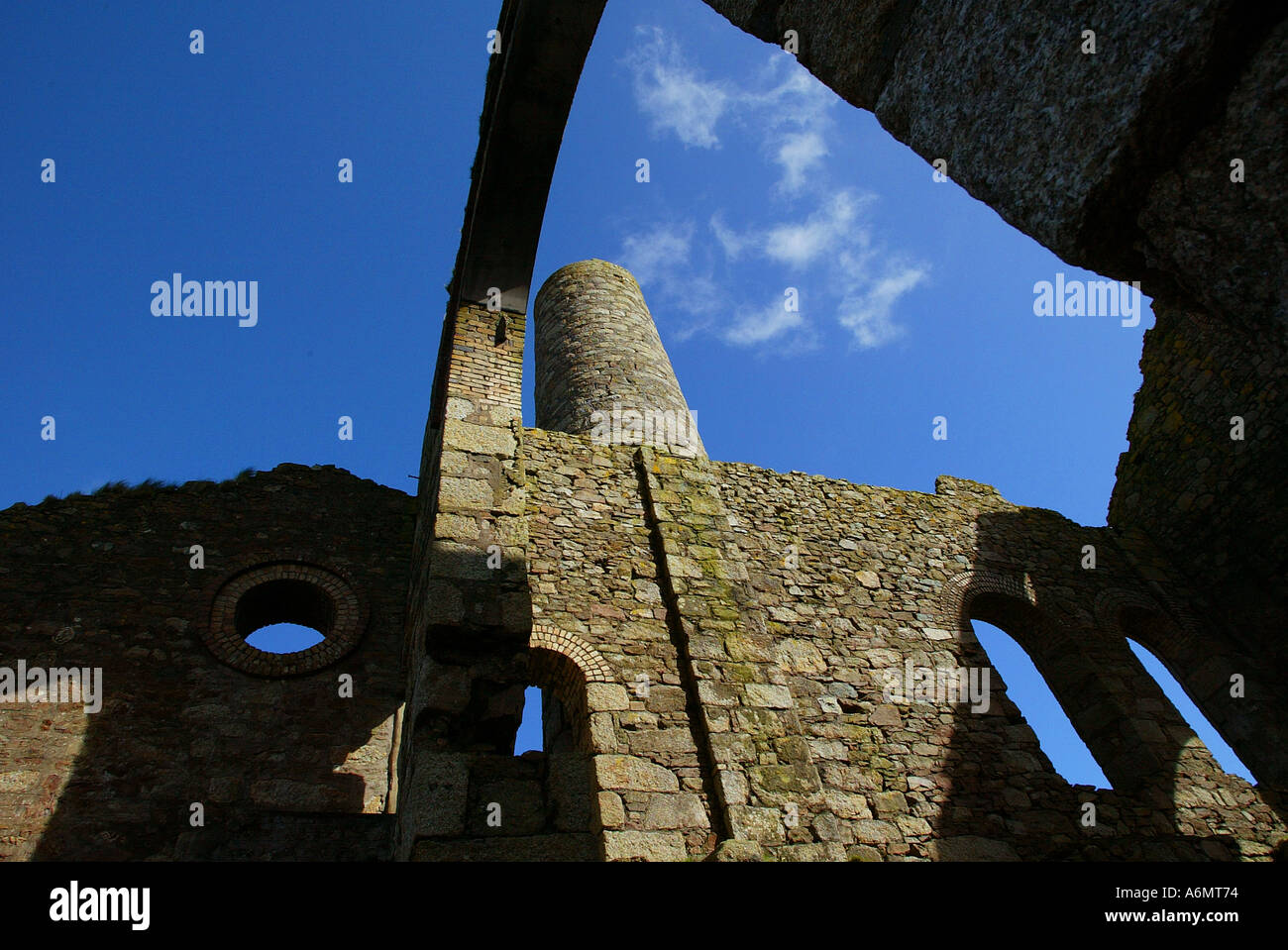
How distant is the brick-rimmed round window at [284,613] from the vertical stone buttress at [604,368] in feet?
11.3

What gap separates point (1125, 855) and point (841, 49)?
7.31 meters

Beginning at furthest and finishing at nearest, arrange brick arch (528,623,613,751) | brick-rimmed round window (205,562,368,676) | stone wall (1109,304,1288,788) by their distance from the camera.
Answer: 1. stone wall (1109,304,1288,788)
2. brick-rimmed round window (205,562,368,676)
3. brick arch (528,623,613,751)

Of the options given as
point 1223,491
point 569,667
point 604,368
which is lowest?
point 569,667

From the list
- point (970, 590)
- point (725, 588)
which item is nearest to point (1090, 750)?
point (970, 590)

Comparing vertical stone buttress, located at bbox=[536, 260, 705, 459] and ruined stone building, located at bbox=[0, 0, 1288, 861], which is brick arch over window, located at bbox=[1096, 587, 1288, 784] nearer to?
ruined stone building, located at bbox=[0, 0, 1288, 861]

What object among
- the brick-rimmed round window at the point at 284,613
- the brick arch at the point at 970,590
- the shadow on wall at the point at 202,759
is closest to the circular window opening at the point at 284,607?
the brick-rimmed round window at the point at 284,613

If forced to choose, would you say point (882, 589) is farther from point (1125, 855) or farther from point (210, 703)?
point (210, 703)

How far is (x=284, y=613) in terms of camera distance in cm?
826

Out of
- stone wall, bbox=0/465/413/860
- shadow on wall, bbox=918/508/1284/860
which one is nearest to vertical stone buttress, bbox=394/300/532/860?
stone wall, bbox=0/465/413/860

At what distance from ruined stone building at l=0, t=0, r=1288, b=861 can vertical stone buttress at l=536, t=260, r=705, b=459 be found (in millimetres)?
92

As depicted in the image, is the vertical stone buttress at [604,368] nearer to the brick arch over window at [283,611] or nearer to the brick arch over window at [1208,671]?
the brick arch over window at [283,611]

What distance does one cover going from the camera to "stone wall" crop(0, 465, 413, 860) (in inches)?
230

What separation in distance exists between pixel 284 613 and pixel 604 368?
16.6ft

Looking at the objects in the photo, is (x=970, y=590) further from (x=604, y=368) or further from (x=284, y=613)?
(x=284, y=613)
